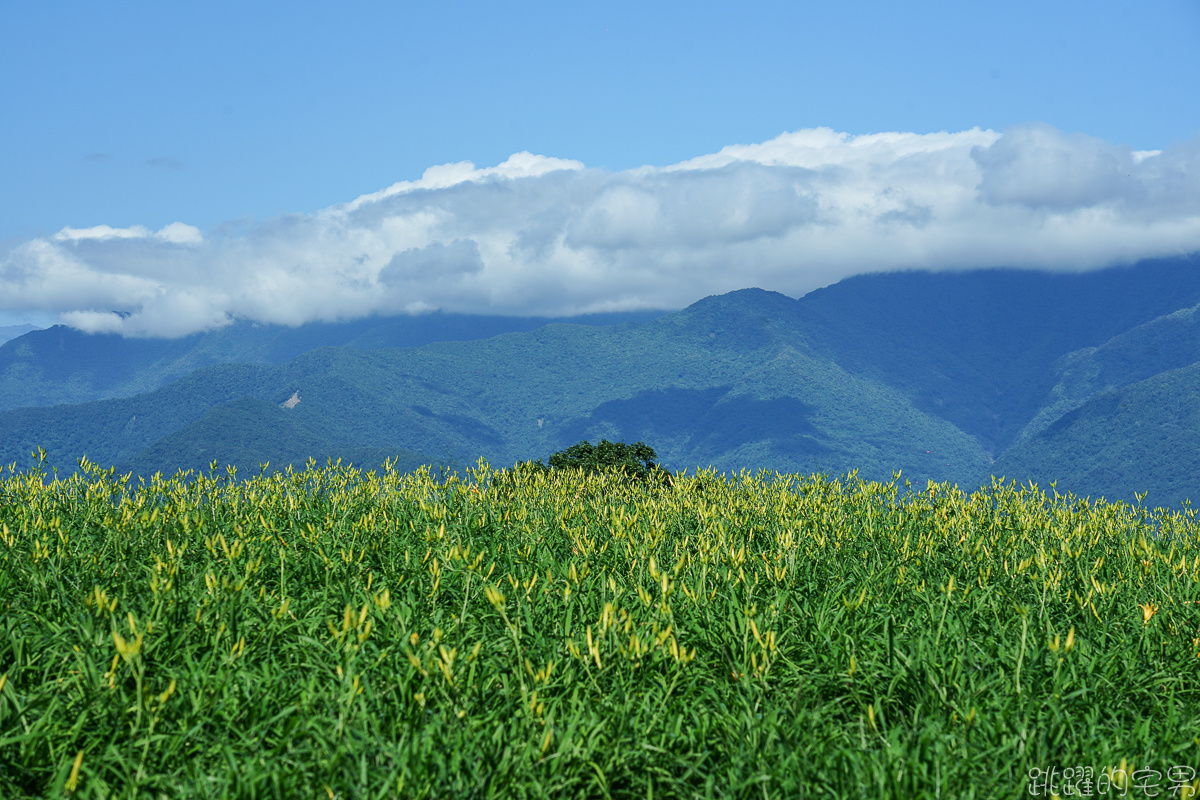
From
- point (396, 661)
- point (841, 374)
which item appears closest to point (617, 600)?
point (396, 661)

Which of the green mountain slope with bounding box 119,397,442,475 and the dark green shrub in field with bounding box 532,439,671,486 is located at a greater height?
the dark green shrub in field with bounding box 532,439,671,486

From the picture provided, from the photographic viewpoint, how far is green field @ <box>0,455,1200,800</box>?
123 inches

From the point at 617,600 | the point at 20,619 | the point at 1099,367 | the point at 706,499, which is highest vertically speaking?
the point at 20,619

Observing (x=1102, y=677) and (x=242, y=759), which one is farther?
(x=1102, y=677)

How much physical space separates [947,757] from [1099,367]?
212240 mm

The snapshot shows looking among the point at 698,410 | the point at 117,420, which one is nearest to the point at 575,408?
the point at 698,410

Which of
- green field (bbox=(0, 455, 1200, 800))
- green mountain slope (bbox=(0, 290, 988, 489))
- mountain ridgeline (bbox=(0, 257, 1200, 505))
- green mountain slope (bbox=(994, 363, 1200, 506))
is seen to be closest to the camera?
green field (bbox=(0, 455, 1200, 800))

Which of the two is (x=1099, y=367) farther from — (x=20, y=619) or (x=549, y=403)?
(x=20, y=619)

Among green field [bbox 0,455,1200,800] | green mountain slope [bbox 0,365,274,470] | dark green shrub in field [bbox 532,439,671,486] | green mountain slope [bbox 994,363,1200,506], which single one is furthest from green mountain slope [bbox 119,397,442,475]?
green mountain slope [bbox 994,363,1200,506]

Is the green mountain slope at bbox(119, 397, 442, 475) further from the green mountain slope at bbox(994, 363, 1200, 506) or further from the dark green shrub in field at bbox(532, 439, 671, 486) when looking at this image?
the green mountain slope at bbox(994, 363, 1200, 506)

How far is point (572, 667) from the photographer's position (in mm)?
3924

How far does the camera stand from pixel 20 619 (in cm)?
434

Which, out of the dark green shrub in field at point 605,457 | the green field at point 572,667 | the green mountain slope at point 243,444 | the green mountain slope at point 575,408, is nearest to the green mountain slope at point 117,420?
the green mountain slope at point 575,408

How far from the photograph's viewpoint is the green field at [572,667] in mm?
3133
